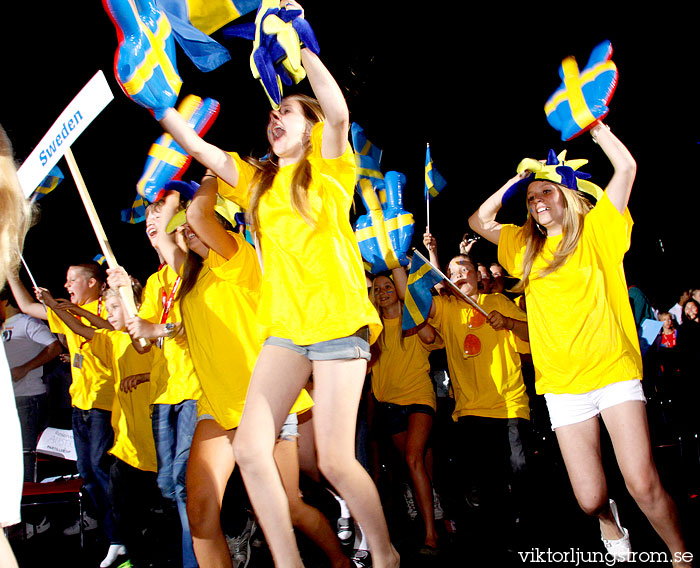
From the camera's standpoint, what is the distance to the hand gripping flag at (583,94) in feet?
12.1

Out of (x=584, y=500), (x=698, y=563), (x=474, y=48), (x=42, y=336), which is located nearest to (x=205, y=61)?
(x=584, y=500)

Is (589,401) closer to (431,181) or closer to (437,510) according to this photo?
(437,510)

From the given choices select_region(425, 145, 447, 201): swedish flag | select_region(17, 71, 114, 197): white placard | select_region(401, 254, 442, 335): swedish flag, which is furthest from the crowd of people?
select_region(17, 71, 114, 197): white placard

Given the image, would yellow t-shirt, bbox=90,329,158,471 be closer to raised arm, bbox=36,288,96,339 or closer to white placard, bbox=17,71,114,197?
raised arm, bbox=36,288,96,339

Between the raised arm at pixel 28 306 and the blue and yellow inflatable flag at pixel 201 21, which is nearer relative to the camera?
the blue and yellow inflatable flag at pixel 201 21

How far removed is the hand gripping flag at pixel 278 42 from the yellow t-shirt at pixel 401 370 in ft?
10.4

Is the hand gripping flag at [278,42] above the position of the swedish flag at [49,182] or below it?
below

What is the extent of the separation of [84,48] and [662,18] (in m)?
5.76

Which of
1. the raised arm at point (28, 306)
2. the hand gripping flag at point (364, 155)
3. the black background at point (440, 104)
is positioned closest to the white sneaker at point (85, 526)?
the raised arm at point (28, 306)

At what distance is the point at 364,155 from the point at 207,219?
5.49ft

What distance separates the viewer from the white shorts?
11.0 ft

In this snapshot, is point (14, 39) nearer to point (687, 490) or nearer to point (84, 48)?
point (84, 48)

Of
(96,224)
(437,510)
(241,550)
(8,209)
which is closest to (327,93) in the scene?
(8,209)

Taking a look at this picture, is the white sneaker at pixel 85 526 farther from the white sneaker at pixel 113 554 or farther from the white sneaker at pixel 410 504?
the white sneaker at pixel 410 504
